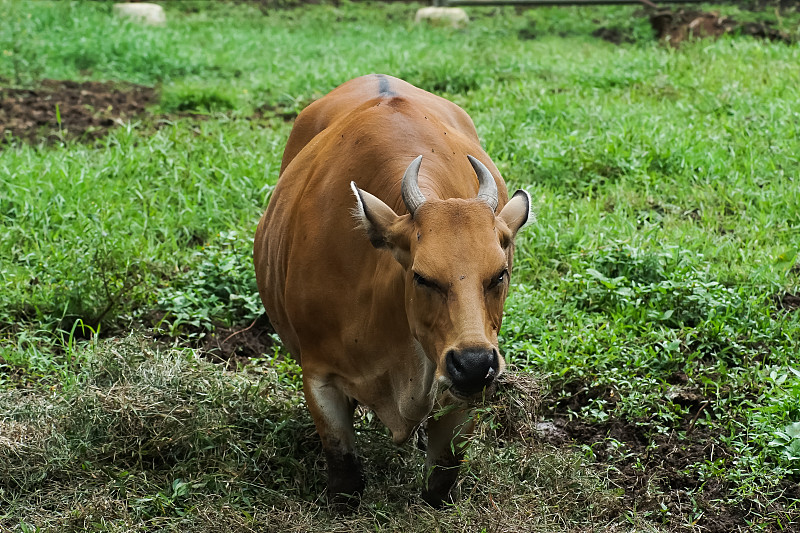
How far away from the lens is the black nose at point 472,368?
2.93 meters

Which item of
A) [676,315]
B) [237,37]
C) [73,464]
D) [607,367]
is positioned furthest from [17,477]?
[237,37]

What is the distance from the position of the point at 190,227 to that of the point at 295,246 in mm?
2705

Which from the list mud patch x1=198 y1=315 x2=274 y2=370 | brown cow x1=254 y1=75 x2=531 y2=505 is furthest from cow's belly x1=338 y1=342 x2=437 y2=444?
mud patch x1=198 y1=315 x2=274 y2=370

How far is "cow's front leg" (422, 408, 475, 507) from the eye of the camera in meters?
3.78

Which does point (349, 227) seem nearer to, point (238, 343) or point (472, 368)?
point (472, 368)

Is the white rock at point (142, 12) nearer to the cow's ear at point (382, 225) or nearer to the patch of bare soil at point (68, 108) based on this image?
the patch of bare soil at point (68, 108)

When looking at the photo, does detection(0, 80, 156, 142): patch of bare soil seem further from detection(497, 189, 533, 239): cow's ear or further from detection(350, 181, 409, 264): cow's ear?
detection(497, 189, 533, 239): cow's ear

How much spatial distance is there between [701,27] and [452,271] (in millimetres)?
9943

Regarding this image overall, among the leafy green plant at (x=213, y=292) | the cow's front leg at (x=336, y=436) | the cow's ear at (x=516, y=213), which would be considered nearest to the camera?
the cow's ear at (x=516, y=213)

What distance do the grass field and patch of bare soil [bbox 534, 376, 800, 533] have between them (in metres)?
0.01

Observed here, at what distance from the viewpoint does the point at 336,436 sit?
3908 mm

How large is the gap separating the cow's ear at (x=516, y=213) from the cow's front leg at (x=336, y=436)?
104 cm

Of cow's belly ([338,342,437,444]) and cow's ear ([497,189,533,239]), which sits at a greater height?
cow's ear ([497,189,533,239])

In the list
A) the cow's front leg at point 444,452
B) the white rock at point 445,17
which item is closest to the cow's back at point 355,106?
the cow's front leg at point 444,452
